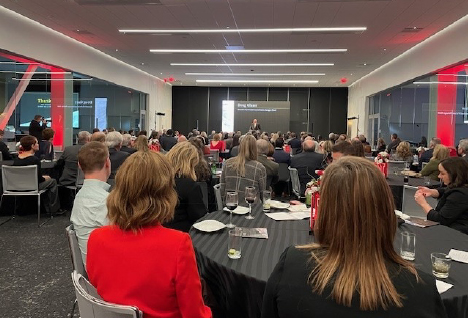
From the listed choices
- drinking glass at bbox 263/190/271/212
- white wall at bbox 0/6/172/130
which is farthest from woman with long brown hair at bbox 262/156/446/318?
white wall at bbox 0/6/172/130

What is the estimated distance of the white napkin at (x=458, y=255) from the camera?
7.02 feet

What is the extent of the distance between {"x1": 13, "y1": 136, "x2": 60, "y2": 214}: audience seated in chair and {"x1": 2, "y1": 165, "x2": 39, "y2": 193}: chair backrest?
178 millimetres

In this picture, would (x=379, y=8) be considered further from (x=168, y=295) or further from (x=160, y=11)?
(x=168, y=295)

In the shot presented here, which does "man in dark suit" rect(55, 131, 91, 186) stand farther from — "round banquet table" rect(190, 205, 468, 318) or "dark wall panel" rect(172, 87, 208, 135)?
"dark wall panel" rect(172, 87, 208, 135)

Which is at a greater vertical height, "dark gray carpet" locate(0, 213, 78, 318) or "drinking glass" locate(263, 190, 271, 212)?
"drinking glass" locate(263, 190, 271, 212)

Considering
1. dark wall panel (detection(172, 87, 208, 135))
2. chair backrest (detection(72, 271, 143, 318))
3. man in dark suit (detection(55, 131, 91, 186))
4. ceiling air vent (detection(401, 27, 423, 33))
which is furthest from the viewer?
dark wall panel (detection(172, 87, 208, 135))

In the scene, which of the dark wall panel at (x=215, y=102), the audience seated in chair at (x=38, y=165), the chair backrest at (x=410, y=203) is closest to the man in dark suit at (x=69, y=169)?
the audience seated in chair at (x=38, y=165)

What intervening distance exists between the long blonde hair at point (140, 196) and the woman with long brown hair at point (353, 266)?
2.10ft

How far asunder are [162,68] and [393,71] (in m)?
8.97

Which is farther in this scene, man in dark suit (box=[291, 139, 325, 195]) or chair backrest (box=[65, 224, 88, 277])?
man in dark suit (box=[291, 139, 325, 195])

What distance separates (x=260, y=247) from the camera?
7.64 ft

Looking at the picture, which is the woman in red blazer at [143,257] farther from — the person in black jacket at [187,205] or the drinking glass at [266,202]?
the drinking glass at [266,202]

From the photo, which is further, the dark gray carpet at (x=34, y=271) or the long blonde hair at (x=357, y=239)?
the dark gray carpet at (x=34, y=271)

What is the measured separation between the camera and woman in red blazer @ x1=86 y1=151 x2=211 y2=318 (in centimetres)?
152
